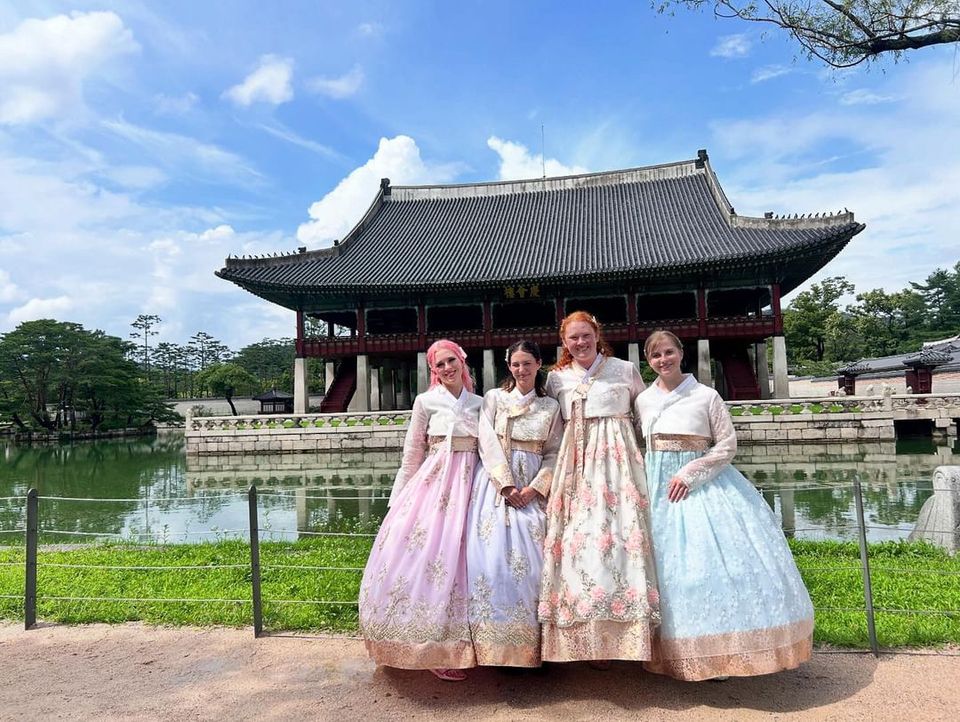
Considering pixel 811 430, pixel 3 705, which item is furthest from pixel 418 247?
pixel 3 705

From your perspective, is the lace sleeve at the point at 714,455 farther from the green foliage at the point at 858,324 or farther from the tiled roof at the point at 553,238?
the green foliage at the point at 858,324

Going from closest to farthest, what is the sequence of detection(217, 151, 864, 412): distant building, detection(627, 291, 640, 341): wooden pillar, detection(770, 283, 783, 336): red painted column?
1. detection(770, 283, 783, 336): red painted column
2. detection(217, 151, 864, 412): distant building
3. detection(627, 291, 640, 341): wooden pillar

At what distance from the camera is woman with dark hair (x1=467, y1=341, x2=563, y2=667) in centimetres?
273

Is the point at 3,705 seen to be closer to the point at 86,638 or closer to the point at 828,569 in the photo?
the point at 86,638

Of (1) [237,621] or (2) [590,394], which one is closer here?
(2) [590,394]

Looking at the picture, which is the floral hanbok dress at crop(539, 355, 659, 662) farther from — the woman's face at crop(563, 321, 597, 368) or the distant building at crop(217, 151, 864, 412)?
the distant building at crop(217, 151, 864, 412)

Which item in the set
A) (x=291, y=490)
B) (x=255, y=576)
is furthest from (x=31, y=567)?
(x=291, y=490)

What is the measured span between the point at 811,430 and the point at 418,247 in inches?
606

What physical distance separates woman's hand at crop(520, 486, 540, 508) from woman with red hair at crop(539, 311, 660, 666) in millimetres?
88

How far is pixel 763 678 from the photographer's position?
9.25 feet

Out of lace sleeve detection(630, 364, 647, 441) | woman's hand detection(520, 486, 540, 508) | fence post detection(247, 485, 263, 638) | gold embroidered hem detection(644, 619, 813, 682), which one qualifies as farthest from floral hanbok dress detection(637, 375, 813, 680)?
fence post detection(247, 485, 263, 638)

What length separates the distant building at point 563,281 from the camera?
19453 millimetres

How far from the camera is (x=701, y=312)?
785 inches

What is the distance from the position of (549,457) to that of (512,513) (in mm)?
349
